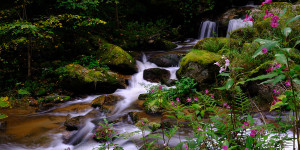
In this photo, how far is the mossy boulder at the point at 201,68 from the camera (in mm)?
6727

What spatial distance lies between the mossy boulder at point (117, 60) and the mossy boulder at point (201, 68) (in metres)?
2.77

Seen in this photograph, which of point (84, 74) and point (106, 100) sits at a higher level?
point (84, 74)

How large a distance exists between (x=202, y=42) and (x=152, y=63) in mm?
2595

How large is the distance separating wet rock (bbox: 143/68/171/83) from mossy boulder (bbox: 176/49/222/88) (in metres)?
1.21

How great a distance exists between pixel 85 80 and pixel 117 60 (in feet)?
6.39

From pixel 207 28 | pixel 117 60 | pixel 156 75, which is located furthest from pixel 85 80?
pixel 207 28

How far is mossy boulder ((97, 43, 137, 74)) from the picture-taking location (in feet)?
29.3

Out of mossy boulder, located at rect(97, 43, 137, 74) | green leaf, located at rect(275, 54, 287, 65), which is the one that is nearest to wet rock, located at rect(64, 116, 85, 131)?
mossy boulder, located at rect(97, 43, 137, 74)

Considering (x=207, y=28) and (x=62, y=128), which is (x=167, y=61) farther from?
(x=207, y=28)

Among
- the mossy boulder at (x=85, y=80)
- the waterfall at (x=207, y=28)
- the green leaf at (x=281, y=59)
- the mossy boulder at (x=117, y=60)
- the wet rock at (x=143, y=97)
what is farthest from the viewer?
the waterfall at (x=207, y=28)

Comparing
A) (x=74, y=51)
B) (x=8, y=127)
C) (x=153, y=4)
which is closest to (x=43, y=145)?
(x=8, y=127)

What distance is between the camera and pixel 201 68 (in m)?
6.81

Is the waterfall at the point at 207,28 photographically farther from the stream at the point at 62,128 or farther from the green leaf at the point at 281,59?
the green leaf at the point at 281,59

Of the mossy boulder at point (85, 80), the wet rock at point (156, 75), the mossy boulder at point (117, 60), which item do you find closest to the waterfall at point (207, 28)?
the wet rock at point (156, 75)
